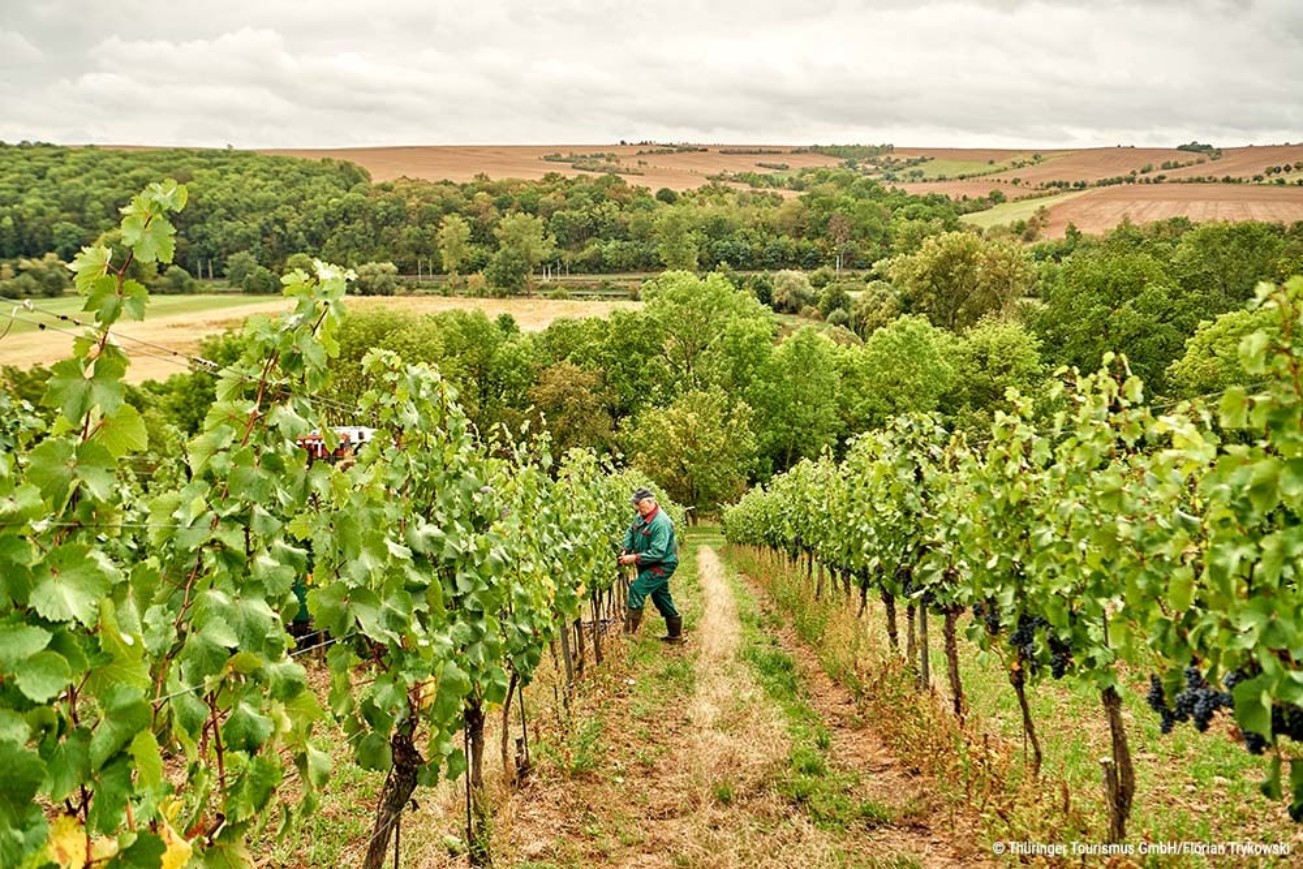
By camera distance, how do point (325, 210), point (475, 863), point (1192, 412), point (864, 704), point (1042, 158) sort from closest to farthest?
point (1192, 412)
point (475, 863)
point (864, 704)
point (325, 210)
point (1042, 158)

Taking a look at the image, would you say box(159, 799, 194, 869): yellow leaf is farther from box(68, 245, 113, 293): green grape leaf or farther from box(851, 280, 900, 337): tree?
box(851, 280, 900, 337): tree

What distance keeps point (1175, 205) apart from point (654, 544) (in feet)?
213

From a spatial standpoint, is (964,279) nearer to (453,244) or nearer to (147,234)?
(453,244)

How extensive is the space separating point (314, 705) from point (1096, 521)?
4052 millimetres

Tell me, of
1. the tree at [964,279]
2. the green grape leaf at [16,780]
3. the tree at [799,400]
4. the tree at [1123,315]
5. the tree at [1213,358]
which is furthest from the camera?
the tree at [964,279]

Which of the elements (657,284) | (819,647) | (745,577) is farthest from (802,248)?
(819,647)

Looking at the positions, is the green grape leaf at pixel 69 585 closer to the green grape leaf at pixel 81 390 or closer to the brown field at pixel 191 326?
the green grape leaf at pixel 81 390

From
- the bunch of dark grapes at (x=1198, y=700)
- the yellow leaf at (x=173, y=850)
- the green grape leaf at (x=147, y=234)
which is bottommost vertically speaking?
the bunch of dark grapes at (x=1198, y=700)

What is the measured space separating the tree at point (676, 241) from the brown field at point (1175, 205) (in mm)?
30784

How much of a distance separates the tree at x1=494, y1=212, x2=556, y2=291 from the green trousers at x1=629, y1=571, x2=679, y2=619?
68.9 meters

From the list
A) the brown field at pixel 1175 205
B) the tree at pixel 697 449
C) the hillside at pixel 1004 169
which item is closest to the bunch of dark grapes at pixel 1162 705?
the tree at pixel 697 449

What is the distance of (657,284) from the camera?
182 feet

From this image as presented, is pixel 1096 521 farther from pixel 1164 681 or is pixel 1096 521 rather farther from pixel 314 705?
pixel 314 705

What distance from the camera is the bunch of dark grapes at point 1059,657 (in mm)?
5457
